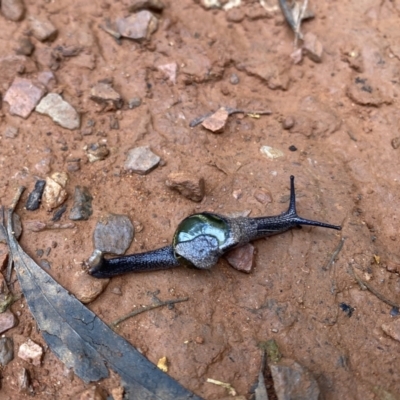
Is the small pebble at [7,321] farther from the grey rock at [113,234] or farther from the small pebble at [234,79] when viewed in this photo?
the small pebble at [234,79]

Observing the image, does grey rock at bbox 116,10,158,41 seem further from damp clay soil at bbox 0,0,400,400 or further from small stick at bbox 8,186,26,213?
small stick at bbox 8,186,26,213

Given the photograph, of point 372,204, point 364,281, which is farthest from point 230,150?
point 364,281

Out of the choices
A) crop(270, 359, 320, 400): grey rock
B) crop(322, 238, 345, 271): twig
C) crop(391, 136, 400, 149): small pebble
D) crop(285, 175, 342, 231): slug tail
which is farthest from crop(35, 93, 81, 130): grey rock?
crop(391, 136, 400, 149): small pebble

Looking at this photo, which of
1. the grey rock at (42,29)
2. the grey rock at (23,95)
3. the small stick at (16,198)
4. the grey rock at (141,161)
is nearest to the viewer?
the small stick at (16,198)

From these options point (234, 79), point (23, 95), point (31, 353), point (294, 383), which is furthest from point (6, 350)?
point (234, 79)

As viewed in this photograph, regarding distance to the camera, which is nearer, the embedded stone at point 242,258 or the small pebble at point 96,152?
the embedded stone at point 242,258

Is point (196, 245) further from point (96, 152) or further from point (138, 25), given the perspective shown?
point (138, 25)

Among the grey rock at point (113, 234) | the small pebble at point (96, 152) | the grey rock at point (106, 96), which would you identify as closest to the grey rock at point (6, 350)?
the grey rock at point (113, 234)
